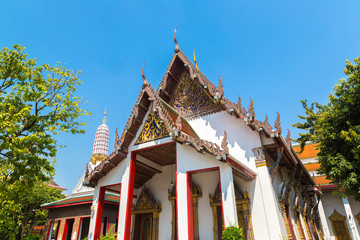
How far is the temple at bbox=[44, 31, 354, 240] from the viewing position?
6.53 metres

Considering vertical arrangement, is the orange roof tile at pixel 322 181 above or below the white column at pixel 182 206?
above

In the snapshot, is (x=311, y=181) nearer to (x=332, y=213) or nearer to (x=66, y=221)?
(x=332, y=213)

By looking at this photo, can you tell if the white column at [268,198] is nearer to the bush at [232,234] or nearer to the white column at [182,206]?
the bush at [232,234]

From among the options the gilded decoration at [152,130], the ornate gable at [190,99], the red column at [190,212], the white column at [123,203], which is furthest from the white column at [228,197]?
the ornate gable at [190,99]

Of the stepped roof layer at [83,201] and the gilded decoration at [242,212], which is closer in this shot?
the gilded decoration at [242,212]

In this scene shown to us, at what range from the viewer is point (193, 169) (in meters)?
6.61

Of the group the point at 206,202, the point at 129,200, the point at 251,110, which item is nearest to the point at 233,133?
the point at 251,110

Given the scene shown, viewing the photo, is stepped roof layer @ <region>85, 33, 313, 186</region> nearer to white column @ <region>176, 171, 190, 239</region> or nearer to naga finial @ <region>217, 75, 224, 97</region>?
naga finial @ <region>217, 75, 224, 97</region>

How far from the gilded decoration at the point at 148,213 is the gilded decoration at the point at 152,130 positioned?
276 cm

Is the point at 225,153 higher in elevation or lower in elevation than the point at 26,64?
lower

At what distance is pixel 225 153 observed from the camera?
605cm

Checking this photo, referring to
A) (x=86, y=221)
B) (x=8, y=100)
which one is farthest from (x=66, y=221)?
(x=8, y=100)

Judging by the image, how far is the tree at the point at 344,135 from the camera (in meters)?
8.22

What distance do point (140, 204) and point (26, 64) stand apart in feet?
20.6
